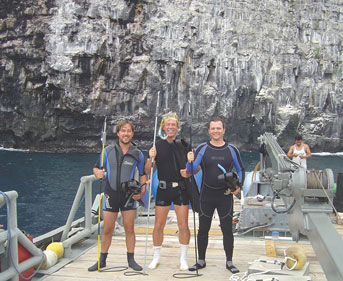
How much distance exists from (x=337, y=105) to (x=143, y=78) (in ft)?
101

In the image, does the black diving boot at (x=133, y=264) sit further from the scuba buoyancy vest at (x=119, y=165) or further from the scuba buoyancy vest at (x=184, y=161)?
the scuba buoyancy vest at (x=184, y=161)

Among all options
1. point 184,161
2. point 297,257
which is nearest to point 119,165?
point 184,161

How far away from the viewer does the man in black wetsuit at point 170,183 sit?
→ 4959 mm

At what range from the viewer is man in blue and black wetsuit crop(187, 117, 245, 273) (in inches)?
192

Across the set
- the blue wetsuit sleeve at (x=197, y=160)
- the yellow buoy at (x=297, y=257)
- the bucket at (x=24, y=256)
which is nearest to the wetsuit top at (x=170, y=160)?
the blue wetsuit sleeve at (x=197, y=160)

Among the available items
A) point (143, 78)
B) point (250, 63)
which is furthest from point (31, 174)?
point (250, 63)

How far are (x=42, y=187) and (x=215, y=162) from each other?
912 inches

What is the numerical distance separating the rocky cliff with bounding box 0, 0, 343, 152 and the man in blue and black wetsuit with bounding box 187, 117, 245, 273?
45504 mm

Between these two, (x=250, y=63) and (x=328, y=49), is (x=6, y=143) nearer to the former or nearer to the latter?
(x=250, y=63)

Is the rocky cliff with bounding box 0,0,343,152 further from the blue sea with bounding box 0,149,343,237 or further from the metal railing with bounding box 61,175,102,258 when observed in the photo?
the metal railing with bounding box 61,175,102,258

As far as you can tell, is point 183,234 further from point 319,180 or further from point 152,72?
point 152,72

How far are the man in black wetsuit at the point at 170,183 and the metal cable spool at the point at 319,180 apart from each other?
1900 mm

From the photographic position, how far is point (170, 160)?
5.05m

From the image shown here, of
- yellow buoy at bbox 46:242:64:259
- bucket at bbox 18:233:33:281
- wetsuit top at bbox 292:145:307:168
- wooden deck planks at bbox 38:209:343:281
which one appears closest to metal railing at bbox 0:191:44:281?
bucket at bbox 18:233:33:281
